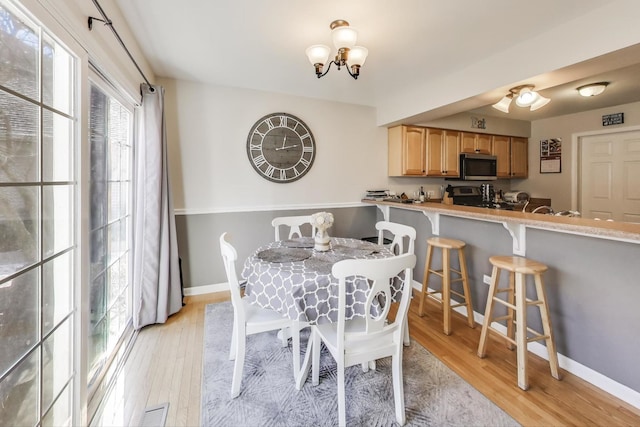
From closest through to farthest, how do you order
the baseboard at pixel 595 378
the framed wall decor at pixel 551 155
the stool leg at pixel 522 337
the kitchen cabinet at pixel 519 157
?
1. the baseboard at pixel 595 378
2. the stool leg at pixel 522 337
3. the framed wall decor at pixel 551 155
4. the kitchen cabinet at pixel 519 157

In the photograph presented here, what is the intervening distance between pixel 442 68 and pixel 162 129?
2787 millimetres

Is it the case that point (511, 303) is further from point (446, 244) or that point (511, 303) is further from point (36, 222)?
point (36, 222)

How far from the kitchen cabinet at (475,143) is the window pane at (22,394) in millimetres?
4946

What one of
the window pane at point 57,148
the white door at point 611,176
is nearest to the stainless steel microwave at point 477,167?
the white door at point 611,176

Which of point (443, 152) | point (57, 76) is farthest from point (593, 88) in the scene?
point (57, 76)

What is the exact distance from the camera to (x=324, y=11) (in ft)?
6.16

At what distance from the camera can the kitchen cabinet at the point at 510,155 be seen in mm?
4711

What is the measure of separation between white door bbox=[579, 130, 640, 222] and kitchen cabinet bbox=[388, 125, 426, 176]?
2.67m

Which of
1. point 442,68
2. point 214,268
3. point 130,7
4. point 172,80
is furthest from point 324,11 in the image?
point 214,268

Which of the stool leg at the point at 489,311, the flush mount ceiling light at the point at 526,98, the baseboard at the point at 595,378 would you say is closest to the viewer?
the baseboard at the point at 595,378

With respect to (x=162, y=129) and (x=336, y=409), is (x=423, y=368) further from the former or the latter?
(x=162, y=129)

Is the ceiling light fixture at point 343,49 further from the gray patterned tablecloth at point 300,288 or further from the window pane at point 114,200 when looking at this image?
the window pane at point 114,200

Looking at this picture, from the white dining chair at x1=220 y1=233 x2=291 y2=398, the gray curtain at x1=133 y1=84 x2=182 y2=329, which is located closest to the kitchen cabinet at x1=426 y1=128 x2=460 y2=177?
the white dining chair at x1=220 y1=233 x2=291 y2=398

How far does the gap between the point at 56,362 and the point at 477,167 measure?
5110 millimetres
